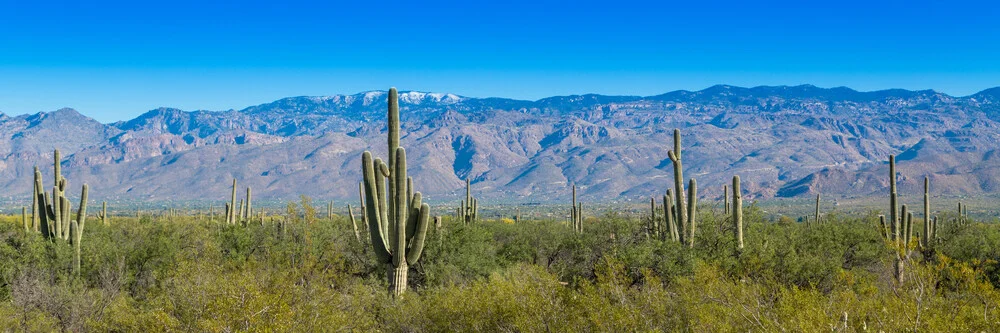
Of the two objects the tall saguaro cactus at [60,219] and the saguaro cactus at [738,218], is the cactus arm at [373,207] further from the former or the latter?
the tall saguaro cactus at [60,219]

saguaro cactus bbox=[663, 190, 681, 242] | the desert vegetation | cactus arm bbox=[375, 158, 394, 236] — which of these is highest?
cactus arm bbox=[375, 158, 394, 236]

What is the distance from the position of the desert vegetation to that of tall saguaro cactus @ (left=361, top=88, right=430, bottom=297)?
53 mm

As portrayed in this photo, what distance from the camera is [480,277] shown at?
29797 millimetres

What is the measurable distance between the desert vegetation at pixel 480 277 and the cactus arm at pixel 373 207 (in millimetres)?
60

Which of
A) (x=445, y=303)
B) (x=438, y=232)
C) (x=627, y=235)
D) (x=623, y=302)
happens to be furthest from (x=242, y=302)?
(x=627, y=235)

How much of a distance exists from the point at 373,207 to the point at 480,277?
812 centimetres

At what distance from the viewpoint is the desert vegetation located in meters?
16.9

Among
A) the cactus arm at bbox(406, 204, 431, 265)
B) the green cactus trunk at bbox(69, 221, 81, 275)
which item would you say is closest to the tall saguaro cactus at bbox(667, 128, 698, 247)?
the cactus arm at bbox(406, 204, 431, 265)

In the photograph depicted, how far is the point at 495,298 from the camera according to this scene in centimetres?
2012

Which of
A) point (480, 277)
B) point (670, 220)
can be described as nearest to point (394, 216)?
point (480, 277)

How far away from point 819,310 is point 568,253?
85.2ft

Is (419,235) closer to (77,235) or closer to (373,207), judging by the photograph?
(373,207)

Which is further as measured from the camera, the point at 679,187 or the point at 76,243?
the point at 76,243

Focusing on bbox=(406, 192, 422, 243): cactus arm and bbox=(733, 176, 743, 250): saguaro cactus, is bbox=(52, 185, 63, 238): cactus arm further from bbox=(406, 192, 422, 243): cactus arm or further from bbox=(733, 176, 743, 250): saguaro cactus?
bbox=(733, 176, 743, 250): saguaro cactus
